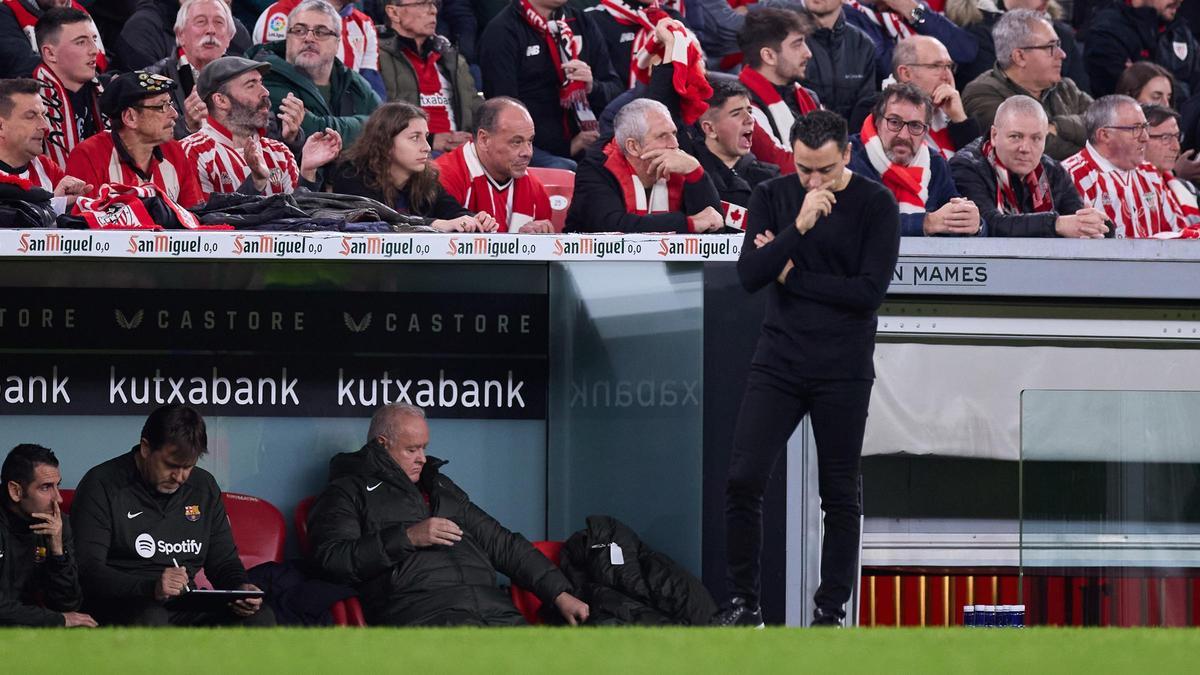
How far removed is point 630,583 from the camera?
24.2 ft

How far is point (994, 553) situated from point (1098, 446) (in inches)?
44.6

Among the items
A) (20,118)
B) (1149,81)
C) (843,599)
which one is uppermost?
(1149,81)

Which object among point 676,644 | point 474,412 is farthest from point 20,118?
point 676,644

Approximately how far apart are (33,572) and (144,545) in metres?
0.45

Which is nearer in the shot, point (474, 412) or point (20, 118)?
point (20, 118)

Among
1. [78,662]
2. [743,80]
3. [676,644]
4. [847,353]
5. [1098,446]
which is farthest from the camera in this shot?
[743,80]

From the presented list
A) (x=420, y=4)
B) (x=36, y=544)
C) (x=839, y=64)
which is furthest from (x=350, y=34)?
(x=36, y=544)

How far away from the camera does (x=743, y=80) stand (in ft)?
31.0

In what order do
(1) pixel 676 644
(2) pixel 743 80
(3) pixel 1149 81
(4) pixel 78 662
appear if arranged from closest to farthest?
1. (4) pixel 78 662
2. (1) pixel 676 644
3. (2) pixel 743 80
4. (3) pixel 1149 81

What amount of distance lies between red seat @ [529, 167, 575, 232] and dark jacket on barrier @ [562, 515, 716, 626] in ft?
5.26

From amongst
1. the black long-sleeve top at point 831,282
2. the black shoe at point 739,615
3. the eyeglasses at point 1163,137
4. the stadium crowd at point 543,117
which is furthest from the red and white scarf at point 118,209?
the eyeglasses at point 1163,137

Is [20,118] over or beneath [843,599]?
over

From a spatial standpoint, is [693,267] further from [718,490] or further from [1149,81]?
[1149,81]

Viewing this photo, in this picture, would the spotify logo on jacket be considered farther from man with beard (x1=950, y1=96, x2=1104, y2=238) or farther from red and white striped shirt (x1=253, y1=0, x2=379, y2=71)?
man with beard (x1=950, y1=96, x2=1104, y2=238)
